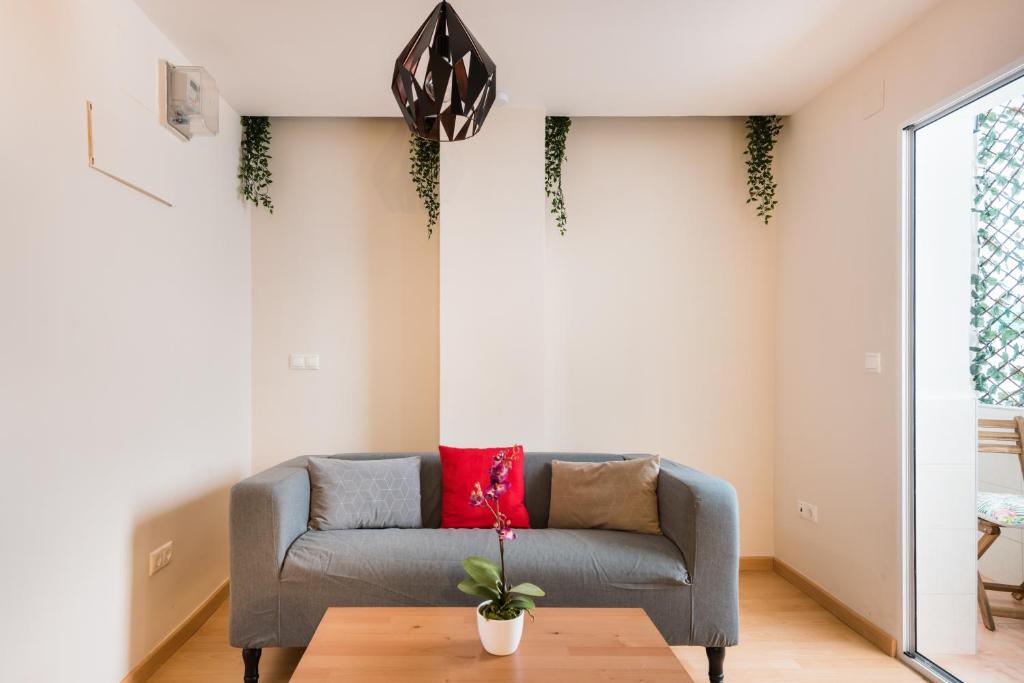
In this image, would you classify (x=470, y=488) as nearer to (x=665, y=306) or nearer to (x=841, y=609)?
(x=665, y=306)

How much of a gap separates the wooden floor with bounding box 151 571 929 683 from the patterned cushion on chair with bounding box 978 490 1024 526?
0.75m

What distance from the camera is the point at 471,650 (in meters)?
1.59

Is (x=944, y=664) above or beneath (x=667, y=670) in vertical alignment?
beneath

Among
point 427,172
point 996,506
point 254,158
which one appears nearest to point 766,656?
point 996,506

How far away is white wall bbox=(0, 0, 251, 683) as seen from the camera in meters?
1.68

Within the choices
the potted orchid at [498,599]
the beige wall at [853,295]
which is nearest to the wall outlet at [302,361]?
the potted orchid at [498,599]

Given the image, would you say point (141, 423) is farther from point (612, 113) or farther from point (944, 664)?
point (944, 664)

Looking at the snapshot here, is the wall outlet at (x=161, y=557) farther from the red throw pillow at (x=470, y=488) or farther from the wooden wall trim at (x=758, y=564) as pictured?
the wooden wall trim at (x=758, y=564)

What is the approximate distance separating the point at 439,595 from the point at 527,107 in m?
2.56

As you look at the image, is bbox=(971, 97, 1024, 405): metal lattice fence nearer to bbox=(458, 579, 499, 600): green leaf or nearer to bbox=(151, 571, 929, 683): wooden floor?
bbox=(151, 571, 929, 683): wooden floor

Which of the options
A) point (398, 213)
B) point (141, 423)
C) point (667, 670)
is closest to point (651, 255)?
point (398, 213)

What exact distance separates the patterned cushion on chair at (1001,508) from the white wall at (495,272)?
1933 mm

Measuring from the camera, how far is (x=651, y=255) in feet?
11.8

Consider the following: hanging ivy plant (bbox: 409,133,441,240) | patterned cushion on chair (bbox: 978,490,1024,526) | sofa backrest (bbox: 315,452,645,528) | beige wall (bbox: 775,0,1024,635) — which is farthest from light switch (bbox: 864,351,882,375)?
hanging ivy plant (bbox: 409,133,441,240)
